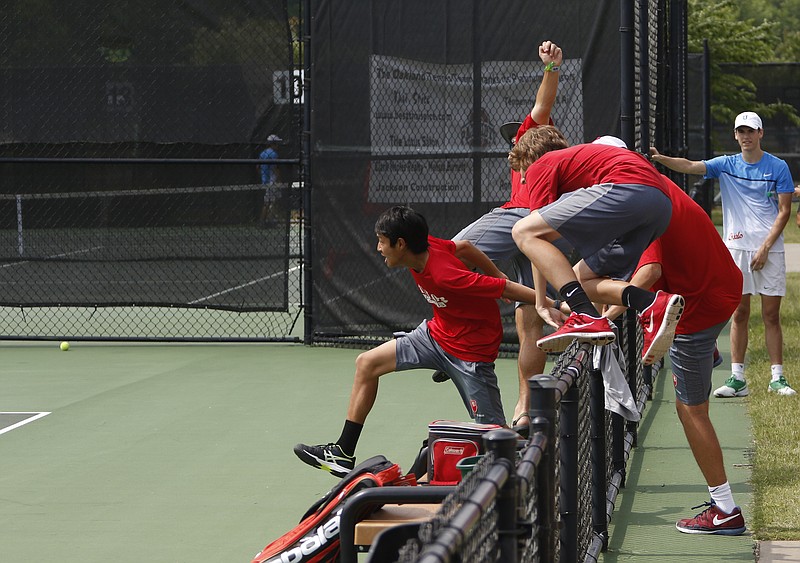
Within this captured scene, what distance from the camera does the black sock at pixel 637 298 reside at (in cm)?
505

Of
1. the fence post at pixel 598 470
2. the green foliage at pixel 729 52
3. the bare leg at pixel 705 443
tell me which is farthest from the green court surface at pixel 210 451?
the green foliage at pixel 729 52

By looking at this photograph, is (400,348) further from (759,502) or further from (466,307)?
(759,502)

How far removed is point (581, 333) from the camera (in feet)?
16.0

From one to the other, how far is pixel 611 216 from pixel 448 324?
36.8 inches

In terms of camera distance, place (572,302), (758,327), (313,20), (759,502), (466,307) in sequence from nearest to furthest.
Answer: (572,302) < (466,307) < (759,502) < (313,20) < (758,327)

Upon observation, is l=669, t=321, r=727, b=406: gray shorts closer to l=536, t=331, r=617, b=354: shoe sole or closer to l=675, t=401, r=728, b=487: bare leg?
l=675, t=401, r=728, b=487: bare leg

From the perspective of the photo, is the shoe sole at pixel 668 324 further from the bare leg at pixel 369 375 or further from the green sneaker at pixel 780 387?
the green sneaker at pixel 780 387

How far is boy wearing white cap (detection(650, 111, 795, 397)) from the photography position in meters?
8.62

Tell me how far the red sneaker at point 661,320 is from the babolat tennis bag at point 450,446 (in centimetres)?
97

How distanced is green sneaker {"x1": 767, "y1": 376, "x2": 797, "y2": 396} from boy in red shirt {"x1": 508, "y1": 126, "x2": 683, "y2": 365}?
3.53 meters

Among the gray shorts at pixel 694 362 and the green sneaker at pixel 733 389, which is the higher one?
the gray shorts at pixel 694 362

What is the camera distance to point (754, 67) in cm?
2850

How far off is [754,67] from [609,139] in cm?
2404

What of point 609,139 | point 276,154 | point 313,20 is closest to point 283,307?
point 276,154
